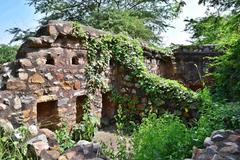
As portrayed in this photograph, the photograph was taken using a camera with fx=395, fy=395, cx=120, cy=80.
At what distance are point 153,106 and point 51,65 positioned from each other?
8.30 ft

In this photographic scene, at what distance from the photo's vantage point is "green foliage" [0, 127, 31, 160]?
478cm

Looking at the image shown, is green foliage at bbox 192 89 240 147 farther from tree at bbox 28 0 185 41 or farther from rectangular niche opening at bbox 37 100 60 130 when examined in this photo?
tree at bbox 28 0 185 41

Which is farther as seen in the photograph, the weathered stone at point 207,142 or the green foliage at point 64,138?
the green foliage at point 64,138

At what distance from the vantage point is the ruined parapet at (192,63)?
1179cm

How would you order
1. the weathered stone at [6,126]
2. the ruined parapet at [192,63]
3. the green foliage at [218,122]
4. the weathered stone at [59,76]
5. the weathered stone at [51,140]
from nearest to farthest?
the green foliage at [218,122]
the weathered stone at [51,140]
the weathered stone at [6,126]
the weathered stone at [59,76]
the ruined parapet at [192,63]

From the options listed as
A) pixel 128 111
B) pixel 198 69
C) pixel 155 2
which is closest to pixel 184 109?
pixel 128 111

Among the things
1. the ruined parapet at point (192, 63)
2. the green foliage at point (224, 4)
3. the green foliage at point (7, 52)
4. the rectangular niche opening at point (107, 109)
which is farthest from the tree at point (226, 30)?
the green foliage at point (7, 52)

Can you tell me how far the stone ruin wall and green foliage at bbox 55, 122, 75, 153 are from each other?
0.77 feet

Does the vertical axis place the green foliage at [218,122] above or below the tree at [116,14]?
below

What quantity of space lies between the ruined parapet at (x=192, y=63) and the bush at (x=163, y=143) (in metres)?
6.81

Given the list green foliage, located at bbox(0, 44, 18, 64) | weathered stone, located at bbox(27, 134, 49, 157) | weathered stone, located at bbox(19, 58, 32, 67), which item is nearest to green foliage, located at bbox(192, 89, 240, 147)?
weathered stone, located at bbox(27, 134, 49, 157)

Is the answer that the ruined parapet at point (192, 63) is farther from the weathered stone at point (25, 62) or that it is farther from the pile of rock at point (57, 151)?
the pile of rock at point (57, 151)

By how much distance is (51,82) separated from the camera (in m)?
6.71

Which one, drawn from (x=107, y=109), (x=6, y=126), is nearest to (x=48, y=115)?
(x=6, y=126)
